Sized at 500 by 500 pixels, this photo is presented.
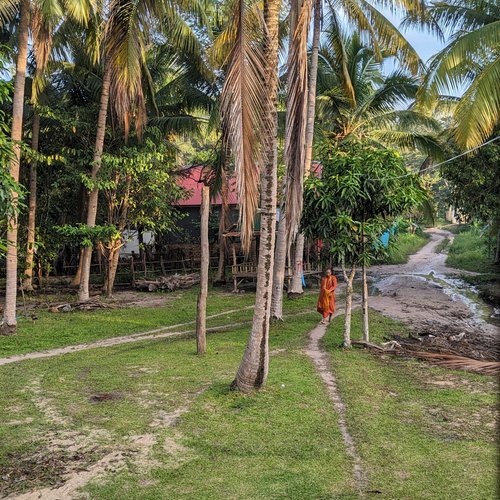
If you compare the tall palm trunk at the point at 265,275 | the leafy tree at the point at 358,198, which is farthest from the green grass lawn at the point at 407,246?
the tall palm trunk at the point at 265,275

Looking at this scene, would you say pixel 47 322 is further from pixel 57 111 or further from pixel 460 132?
pixel 460 132

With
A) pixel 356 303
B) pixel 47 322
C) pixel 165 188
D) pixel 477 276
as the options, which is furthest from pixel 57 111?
pixel 477 276

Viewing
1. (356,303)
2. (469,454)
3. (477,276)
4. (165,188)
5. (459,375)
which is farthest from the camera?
(477,276)

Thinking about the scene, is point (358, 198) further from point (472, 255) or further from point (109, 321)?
point (472, 255)

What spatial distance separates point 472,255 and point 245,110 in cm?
2930

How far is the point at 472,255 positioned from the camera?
106 ft

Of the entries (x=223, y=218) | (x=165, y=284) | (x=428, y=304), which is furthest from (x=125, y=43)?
(x=428, y=304)

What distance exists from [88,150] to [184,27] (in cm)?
491

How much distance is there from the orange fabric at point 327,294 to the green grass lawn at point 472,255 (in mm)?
15985

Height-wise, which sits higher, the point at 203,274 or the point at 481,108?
the point at 481,108

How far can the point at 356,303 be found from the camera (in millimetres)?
17109

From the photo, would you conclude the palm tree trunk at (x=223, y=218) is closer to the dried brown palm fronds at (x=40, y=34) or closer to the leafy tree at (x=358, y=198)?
the dried brown palm fronds at (x=40, y=34)

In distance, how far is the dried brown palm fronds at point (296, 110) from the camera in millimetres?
8078

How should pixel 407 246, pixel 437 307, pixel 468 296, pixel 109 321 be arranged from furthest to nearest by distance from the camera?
pixel 407 246 < pixel 468 296 < pixel 437 307 < pixel 109 321
